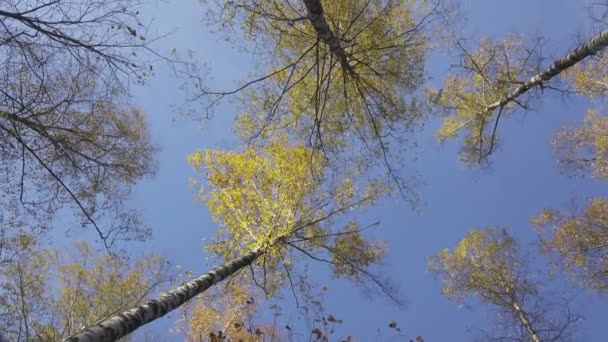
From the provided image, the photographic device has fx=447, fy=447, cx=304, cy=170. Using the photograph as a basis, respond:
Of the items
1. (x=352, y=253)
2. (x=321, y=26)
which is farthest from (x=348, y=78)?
(x=352, y=253)

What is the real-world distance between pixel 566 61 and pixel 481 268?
23.9ft

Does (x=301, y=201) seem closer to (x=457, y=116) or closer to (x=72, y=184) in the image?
(x=72, y=184)

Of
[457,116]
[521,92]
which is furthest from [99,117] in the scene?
[457,116]

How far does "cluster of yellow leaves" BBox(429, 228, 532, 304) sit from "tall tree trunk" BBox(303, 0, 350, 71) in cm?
938

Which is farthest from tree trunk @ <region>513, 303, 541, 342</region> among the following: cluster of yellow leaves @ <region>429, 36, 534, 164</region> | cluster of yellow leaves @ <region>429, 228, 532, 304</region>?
cluster of yellow leaves @ <region>429, 36, 534, 164</region>

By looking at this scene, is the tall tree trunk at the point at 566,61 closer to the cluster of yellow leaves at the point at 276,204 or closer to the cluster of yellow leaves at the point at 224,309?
the cluster of yellow leaves at the point at 276,204

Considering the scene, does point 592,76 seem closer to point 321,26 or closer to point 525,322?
point 525,322

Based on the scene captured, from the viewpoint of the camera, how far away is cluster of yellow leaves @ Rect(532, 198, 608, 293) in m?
10.8

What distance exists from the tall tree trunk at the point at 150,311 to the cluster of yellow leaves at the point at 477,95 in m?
6.82

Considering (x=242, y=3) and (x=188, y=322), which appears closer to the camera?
(x=242, y=3)

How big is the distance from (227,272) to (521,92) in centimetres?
678

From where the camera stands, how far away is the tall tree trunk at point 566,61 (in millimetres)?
6734

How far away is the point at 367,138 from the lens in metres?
7.15

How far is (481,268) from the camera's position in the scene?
13062mm
